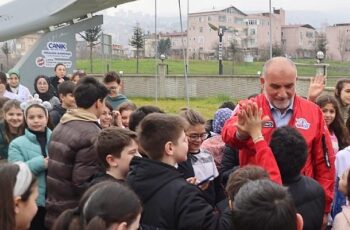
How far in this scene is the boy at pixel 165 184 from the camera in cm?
252

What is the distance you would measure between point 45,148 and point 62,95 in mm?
1788

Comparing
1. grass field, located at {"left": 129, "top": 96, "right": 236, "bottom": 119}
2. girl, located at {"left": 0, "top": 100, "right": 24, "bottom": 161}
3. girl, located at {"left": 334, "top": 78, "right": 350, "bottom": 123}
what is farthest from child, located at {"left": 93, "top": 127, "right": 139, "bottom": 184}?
grass field, located at {"left": 129, "top": 96, "right": 236, "bottom": 119}

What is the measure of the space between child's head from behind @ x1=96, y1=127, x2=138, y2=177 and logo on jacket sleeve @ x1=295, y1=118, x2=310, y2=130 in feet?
3.27

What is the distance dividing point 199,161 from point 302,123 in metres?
0.80

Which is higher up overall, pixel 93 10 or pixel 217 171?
pixel 93 10

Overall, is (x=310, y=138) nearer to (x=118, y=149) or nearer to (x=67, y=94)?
(x=118, y=149)

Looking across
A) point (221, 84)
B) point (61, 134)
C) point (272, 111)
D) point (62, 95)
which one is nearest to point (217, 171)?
point (272, 111)

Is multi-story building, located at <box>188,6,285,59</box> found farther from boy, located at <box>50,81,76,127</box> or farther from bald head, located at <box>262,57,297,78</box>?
bald head, located at <box>262,57,297,78</box>

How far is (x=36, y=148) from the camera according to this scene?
423 cm

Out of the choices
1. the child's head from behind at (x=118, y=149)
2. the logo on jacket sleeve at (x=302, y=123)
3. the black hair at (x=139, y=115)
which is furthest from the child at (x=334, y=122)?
the child's head from behind at (x=118, y=149)

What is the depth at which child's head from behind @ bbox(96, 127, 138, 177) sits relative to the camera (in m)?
3.24

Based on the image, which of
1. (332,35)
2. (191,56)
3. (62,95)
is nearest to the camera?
(62,95)

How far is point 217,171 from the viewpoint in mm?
3830

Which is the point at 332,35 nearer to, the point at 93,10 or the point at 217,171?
the point at 93,10
